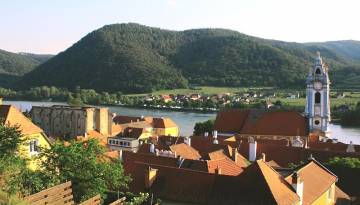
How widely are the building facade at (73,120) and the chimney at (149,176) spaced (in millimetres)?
32458

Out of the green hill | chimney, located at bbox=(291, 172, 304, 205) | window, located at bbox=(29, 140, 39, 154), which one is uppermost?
the green hill

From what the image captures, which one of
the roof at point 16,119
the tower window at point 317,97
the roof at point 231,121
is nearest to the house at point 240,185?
the roof at point 16,119

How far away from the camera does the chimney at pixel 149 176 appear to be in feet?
72.9

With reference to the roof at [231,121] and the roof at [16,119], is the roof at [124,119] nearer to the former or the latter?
the roof at [231,121]

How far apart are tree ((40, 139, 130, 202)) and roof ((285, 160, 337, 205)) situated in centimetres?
794

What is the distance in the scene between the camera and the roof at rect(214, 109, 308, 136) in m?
49.5

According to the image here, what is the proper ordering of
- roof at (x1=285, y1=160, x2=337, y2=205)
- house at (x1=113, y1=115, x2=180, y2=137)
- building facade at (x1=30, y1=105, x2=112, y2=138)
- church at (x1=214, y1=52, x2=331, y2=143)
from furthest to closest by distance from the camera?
house at (x1=113, y1=115, x2=180, y2=137)
building facade at (x1=30, y1=105, x2=112, y2=138)
church at (x1=214, y1=52, x2=331, y2=143)
roof at (x1=285, y1=160, x2=337, y2=205)

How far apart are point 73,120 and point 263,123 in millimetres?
21089

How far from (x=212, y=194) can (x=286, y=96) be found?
122911 millimetres

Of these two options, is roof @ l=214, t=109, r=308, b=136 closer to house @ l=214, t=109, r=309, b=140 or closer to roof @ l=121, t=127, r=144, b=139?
house @ l=214, t=109, r=309, b=140

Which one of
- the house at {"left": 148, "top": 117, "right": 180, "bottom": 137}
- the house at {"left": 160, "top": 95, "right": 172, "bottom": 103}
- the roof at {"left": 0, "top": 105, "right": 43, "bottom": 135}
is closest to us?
the roof at {"left": 0, "top": 105, "right": 43, "bottom": 135}

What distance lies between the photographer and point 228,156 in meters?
30.3

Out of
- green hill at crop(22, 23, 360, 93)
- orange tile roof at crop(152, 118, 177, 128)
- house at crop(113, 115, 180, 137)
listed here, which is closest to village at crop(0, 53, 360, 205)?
house at crop(113, 115, 180, 137)

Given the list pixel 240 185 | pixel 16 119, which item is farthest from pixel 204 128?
pixel 240 185
